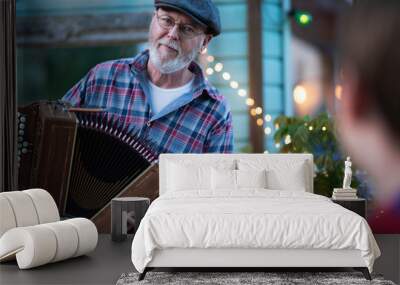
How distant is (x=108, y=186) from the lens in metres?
6.58

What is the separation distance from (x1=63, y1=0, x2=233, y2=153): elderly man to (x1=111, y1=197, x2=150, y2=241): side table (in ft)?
2.37

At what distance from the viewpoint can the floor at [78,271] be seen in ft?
14.6

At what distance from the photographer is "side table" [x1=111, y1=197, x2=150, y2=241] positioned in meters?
5.98

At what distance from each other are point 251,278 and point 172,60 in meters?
2.79

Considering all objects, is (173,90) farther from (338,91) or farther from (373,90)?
(373,90)

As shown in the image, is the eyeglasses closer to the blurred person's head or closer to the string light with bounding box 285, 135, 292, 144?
the string light with bounding box 285, 135, 292, 144

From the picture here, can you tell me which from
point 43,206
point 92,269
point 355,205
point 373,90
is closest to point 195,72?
point 373,90

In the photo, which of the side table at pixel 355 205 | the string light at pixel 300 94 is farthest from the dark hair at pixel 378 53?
the side table at pixel 355 205

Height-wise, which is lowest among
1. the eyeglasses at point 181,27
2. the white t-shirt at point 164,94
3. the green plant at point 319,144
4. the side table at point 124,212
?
the side table at point 124,212

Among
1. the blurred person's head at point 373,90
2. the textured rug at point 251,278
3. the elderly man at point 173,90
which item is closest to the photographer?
the textured rug at point 251,278

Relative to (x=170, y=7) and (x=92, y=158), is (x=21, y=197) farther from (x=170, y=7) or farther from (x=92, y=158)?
(x=170, y=7)

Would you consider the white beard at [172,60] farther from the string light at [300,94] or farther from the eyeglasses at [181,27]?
the string light at [300,94]

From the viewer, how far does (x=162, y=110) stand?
6.56 meters

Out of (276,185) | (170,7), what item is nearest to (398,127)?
(276,185)
